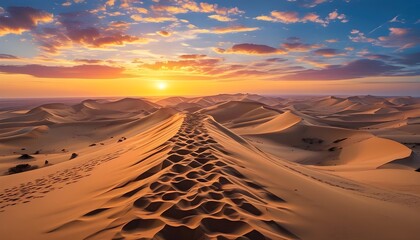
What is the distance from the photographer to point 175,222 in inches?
119

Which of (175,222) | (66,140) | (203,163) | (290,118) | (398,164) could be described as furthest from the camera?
(290,118)

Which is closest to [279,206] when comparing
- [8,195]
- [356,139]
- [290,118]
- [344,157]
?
[8,195]

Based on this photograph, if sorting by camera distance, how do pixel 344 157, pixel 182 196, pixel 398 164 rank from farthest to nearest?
pixel 344 157 < pixel 398 164 < pixel 182 196

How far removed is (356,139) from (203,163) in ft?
55.1

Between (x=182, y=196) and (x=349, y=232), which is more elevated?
(x=182, y=196)

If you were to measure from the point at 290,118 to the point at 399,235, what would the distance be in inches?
942

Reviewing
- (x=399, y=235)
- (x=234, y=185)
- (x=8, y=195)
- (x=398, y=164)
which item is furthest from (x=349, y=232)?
(x=398, y=164)

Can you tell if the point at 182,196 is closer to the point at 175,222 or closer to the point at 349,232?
the point at 175,222

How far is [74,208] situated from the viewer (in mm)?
4379

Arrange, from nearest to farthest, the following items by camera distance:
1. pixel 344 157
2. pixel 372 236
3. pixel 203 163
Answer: pixel 372 236 < pixel 203 163 < pixel 344 157

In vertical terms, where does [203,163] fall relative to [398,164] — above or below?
above

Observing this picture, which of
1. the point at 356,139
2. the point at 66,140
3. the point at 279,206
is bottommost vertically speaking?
the point at 66,140

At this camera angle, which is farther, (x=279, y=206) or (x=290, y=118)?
(x=290, y=118)

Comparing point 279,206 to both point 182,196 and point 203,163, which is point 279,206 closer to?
point 182,196
